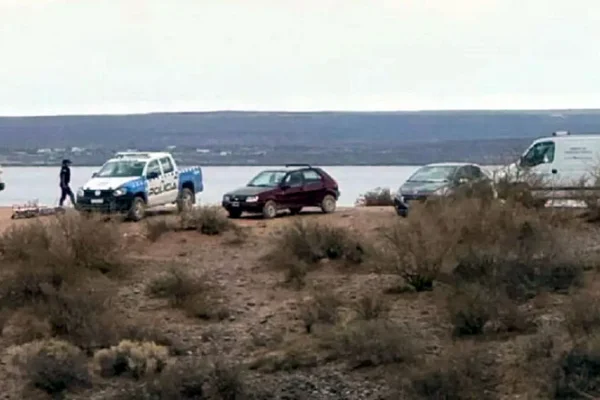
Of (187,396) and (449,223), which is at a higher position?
(449,223)

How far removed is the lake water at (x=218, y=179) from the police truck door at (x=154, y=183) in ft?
58.0

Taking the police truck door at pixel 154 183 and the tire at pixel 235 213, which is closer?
the police truck door at pixel 154 183

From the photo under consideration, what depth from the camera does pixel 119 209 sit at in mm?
42438

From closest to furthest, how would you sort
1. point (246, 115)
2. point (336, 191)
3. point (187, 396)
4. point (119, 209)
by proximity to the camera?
point (187, 396)
point (119, 209)
point (336, 191)
point (246, 115)

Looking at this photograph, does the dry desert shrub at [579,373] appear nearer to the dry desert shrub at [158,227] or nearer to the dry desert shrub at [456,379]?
the dry desert shrub at [456,379]

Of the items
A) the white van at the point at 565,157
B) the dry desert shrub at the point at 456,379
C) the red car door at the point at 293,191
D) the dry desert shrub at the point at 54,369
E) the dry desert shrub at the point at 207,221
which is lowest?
the dry desert shrub at the point at 54,369

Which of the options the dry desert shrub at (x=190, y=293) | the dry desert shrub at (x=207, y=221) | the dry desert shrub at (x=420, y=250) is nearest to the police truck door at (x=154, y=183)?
the dry desert shrub at (x=207, y=221)

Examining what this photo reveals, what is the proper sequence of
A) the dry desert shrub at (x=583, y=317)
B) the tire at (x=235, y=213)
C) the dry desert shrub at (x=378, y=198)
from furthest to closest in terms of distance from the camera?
the dry desert shrub at (x=378, y=198)
the tire at (x=235, y=213)
the dry desert shrub at (x=583, y=317)

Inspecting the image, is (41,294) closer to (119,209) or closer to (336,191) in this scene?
(119,209)

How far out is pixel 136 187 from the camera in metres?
43.1

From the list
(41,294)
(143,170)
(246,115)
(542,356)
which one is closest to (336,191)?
(143,170)

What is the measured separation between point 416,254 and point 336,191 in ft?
57.7

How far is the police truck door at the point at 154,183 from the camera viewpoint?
43.8m

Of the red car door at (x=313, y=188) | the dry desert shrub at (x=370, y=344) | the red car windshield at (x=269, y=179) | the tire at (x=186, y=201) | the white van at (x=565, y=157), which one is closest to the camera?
the dry desert shrub at (x=370, y=344)
